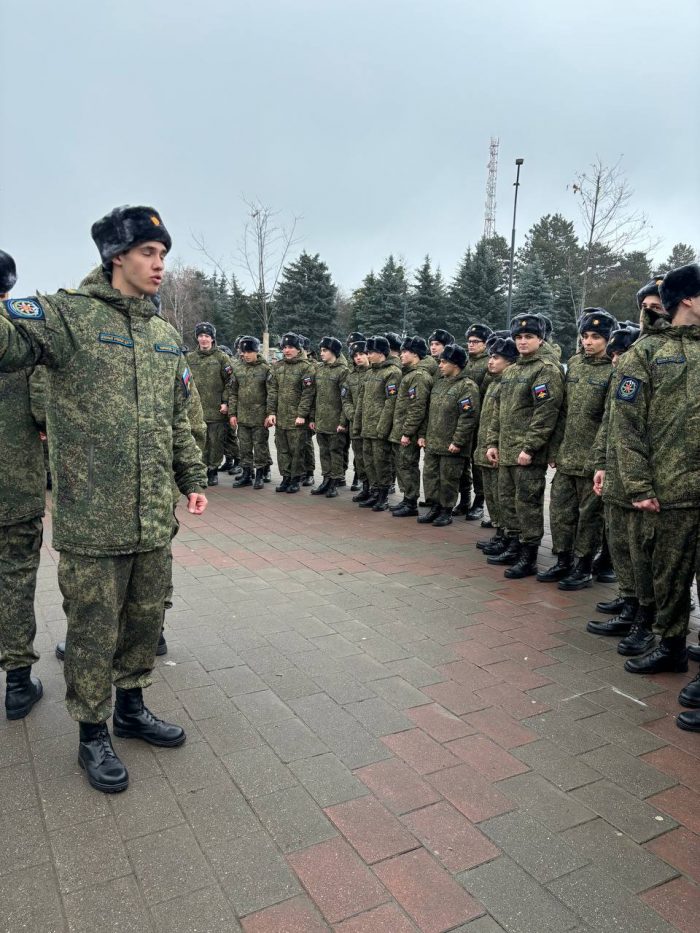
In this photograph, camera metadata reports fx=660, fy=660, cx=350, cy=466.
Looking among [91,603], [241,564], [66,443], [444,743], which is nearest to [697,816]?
[444,743]

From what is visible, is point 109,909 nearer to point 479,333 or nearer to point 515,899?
point 515,899

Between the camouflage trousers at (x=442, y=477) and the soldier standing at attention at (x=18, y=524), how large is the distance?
4823mm

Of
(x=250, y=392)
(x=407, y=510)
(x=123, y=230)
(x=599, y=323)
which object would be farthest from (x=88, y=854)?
(x=250, y=392)

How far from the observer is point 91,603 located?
264 centimetres

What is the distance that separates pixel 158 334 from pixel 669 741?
9.72 ft

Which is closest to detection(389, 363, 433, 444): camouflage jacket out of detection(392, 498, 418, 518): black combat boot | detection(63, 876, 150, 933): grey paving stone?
detection(392, 498, 418, 518): black combat boot

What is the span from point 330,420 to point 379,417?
106cm

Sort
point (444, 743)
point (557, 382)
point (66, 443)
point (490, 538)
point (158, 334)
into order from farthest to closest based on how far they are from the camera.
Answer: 1. point (490, 538)
2. point (557, 382)
3. point (444, 743)
4. point (158, 334)
5. point (66, 443)

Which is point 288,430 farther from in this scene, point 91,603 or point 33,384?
point 91,603

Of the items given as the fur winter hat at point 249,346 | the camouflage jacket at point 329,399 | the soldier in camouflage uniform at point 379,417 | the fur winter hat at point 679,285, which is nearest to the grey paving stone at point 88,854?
the fur winter hat at point 679,285

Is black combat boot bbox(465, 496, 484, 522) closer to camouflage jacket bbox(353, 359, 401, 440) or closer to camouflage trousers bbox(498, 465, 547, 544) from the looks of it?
camouflage jacket bbox(353, 359, 401, 440)

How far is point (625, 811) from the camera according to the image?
8.45 feet

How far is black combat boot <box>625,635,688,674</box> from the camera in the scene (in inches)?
149

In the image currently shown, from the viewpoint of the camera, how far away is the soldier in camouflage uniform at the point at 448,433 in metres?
7.18
